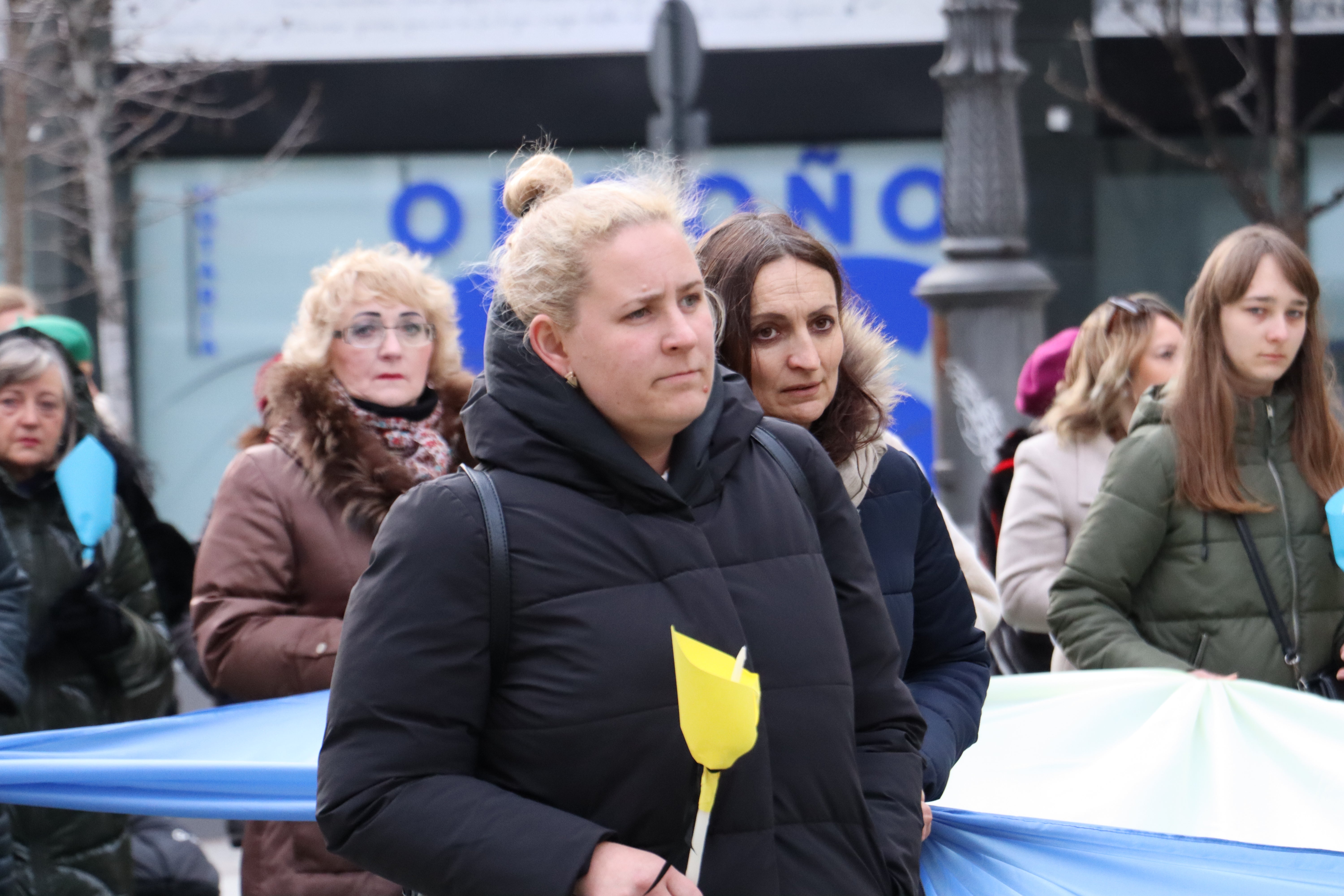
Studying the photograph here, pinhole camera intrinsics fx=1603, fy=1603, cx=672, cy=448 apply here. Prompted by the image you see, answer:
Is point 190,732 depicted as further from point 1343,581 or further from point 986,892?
point 1343,581

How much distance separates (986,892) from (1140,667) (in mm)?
1164

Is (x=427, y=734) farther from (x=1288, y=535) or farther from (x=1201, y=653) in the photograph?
(x=1288, y=535)

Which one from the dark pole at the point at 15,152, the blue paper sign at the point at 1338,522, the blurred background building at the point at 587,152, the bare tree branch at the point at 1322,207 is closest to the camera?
the blue paper sign at the point at 1338,522

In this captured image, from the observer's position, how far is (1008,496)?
17.1ft

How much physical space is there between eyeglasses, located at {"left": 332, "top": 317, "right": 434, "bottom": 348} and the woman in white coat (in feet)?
6.23

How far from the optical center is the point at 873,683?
2.37m

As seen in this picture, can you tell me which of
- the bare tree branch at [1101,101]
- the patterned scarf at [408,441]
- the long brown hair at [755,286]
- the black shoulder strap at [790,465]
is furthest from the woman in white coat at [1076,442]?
the bare tree branch at [1101,101]

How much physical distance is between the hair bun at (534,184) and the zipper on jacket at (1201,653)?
7.50 ft

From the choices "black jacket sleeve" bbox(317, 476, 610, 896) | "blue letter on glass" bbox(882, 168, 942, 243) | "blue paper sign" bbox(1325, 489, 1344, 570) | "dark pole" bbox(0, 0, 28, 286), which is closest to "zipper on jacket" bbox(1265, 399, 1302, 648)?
"blue paper sign" bbox(1325, 489, 1344, 570)

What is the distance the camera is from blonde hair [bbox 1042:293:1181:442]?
521 cm

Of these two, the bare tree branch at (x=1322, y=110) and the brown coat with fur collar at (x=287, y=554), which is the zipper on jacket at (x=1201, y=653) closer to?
the brown coat with fur collar at (x=287, y=554)

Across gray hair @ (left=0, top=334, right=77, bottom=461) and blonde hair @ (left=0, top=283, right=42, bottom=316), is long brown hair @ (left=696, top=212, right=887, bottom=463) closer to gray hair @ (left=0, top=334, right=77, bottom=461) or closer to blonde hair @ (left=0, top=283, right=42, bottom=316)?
gray hair @ (left=0, top=334, right=77, bottom=461)

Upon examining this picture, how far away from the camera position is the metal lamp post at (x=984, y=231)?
777 centimetres

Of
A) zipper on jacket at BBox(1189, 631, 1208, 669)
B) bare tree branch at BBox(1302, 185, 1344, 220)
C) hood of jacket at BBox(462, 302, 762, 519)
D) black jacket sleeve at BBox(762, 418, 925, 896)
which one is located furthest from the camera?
bare tree branch at BBox(1302, 185, 1344, 220)
